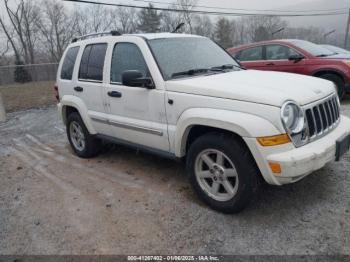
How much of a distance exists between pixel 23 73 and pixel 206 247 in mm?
27044

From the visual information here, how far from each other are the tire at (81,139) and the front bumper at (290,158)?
10.1 ft

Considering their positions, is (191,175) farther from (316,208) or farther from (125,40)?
(125,40)

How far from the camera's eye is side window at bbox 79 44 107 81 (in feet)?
14.6

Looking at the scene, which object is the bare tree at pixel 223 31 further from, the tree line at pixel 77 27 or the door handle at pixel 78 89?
the door handle at pixel 78 89

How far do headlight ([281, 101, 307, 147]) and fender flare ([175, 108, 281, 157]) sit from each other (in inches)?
5.5

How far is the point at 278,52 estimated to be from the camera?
823 centimetres

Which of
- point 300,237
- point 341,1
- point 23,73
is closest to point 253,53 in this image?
point 300,237

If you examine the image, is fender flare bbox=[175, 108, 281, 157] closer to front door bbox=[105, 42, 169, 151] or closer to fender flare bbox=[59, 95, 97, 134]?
front door bbox=[105, 42, 169, 151]

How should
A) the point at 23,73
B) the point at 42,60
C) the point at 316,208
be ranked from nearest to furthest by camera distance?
1. the point at 316,208
2. the point at 23,73
3. the point at 42,60

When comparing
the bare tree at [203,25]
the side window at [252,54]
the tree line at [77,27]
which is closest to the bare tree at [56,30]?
the tree line at [77,27]

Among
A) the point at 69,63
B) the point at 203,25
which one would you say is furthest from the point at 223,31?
the point at 69,63

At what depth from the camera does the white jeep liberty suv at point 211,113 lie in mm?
2805

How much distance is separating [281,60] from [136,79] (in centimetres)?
571

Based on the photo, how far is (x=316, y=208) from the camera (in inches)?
128
